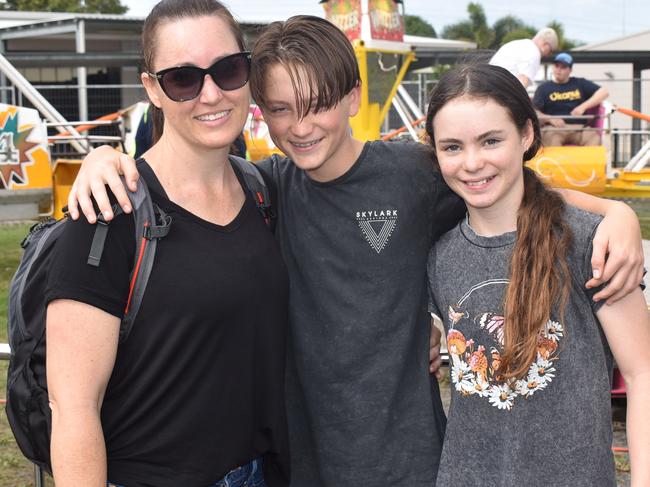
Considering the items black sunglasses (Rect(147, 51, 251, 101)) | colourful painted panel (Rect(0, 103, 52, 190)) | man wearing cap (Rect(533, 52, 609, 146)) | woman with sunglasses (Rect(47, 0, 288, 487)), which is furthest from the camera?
man wearing cap (Rect(533, 52, 609, 146))

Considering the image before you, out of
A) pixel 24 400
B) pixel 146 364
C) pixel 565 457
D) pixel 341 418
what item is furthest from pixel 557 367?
pixel 24 400

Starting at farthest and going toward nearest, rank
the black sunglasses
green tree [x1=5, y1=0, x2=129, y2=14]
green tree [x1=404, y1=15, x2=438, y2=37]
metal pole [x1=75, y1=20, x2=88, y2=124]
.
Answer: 1. green tree [x1=404, y1=15, x2=438, y2=37]
2. green tree [x1=5, y1=0, x2=129, y2=14]
3. metal pole [x1=75, y1=20, x2=88, y2=124]
4. the black sunglasses

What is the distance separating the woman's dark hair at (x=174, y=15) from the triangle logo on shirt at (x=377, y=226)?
0.54 m

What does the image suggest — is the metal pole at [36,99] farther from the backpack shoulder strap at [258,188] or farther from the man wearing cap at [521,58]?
the backpack shoulder strap at [258,188]

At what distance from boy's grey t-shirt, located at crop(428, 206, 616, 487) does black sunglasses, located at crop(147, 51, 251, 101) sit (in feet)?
2.45

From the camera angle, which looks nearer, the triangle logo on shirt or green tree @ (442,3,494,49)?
the triangle logo on shirt

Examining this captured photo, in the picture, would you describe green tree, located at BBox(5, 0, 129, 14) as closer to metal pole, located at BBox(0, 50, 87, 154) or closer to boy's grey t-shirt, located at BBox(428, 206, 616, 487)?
metal pole, located at BBox(0, 50, 87, 154)

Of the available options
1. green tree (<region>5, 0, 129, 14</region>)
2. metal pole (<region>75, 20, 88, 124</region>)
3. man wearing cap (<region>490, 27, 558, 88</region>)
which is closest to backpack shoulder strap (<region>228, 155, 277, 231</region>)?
man wearing cap (<region>490, 27, 558, 88</region>)

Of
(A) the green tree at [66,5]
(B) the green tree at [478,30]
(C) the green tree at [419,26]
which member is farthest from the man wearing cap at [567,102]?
(C) the green tree at [419,26]

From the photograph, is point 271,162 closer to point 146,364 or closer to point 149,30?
point 149,30

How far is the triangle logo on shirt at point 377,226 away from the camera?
88.1 inches

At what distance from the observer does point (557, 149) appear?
982 cm

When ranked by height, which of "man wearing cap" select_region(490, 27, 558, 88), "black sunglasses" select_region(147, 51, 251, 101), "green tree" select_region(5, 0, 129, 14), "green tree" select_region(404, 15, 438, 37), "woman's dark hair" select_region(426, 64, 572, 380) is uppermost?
"green tree" select_region(404, 15, 438, 37)

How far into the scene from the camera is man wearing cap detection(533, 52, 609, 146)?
10422mm
